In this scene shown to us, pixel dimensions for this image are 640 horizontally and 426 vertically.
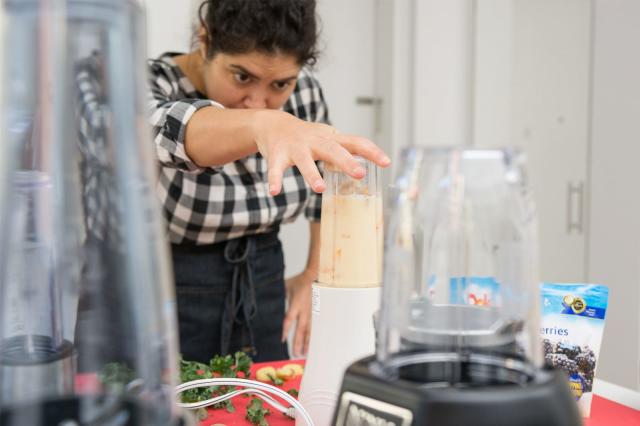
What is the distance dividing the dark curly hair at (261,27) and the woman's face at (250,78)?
13 mm

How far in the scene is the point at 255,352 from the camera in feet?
4.65

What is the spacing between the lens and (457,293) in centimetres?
51

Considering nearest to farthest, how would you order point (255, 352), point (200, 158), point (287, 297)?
point (200, 158) < point (255, 352) < point (287, 297)

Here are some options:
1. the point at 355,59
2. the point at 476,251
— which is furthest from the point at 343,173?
the point at 355,59

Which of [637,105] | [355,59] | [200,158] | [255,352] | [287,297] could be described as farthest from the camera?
[355,59]

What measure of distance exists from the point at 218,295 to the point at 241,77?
0.43 metres

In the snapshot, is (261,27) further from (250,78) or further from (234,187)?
(234,187)

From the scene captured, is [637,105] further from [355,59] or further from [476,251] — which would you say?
[476,251]

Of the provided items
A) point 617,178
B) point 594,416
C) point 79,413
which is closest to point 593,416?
point 594,416

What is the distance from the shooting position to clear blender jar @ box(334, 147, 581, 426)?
42cm

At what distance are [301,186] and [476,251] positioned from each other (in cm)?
95

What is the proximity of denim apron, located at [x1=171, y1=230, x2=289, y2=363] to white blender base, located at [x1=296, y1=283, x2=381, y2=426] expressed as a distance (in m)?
0.70

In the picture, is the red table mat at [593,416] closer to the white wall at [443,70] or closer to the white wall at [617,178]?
the white wall at [617,178]

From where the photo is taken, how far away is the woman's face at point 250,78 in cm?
119
